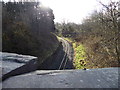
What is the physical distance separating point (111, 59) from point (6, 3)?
15.9 metres

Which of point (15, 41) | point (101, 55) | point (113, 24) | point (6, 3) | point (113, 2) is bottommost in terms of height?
point (101, 55)

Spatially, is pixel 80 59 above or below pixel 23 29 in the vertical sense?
below

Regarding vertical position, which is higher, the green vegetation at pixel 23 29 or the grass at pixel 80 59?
the green vegetation at pixel 23 29

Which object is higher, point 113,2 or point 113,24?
point 113,2

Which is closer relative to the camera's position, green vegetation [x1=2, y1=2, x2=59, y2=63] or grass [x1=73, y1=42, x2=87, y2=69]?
green vegetation [x1=2, y1=2, x2=59, y2=63]

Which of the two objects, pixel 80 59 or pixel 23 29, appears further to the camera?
pixel 80 59

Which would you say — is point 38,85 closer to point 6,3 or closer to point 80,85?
point 80,85

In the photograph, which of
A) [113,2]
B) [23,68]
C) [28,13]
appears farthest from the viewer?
[28,13]

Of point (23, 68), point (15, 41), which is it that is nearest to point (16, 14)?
point (15, 41)

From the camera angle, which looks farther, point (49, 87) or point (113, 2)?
point (113, 2)

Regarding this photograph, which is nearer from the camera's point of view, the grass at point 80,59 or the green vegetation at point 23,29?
the green vegetation at point 23,29

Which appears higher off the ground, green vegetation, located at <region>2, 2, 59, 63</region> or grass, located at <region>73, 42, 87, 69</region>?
green vegetation, located at <region>2, 2, 59, 63</region>

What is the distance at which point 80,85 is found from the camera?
1.14 meters

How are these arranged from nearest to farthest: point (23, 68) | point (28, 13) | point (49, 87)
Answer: point (49, 87) → point (23, 68) → point (28, 13)
